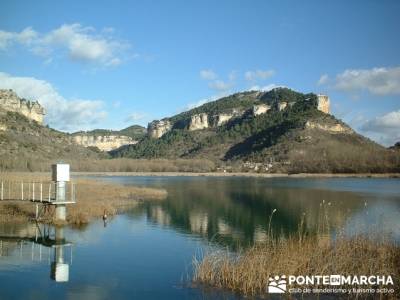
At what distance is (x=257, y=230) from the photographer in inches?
1220

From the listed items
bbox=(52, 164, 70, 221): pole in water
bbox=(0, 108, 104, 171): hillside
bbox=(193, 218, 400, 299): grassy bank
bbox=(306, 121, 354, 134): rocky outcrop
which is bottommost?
bbox=(193, 218, 400, 299): grassy bank

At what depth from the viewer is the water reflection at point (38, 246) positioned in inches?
785

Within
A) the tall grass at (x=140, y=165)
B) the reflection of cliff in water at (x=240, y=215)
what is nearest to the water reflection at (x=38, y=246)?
the reflection of cliff in water at (x=240, y=215)

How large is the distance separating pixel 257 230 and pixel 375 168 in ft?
344

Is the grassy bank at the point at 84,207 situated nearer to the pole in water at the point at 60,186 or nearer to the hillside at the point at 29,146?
the pole in water at the point at 60,186

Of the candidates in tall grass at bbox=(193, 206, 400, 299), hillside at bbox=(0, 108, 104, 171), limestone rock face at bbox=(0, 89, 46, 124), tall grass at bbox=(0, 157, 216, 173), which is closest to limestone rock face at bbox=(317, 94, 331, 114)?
tall grass at bbox=(0, 157, 216, 173)

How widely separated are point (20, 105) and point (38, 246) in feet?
511

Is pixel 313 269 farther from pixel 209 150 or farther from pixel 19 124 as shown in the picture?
pixel 209 150

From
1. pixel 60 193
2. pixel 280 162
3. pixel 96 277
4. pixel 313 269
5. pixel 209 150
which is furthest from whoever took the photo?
pixel 209 150

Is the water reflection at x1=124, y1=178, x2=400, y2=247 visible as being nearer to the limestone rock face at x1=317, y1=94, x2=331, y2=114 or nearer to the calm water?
the calm water

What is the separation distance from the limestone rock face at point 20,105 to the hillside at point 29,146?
17.4 metres

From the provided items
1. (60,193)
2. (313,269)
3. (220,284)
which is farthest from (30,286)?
(60,193)

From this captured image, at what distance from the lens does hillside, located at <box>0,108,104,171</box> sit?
95675mm

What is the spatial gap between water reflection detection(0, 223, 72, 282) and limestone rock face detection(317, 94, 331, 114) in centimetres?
17376
